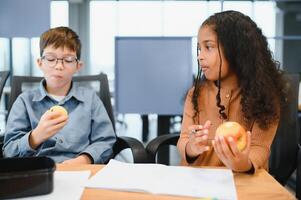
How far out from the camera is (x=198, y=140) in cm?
105

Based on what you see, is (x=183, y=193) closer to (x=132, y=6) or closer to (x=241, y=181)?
(x=241, y=181)

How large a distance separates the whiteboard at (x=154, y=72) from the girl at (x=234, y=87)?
1.16 metres

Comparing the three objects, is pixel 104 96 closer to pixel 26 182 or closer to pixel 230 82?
pixel 230 82

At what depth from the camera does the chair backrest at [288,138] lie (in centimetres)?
→ 147

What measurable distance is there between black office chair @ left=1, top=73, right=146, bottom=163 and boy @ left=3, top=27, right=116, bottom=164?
0.08 meters

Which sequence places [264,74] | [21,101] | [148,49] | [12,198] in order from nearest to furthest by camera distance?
[12,198] → [264,74] → [21,101] → [148,49]

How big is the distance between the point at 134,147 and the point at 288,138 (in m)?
0.70

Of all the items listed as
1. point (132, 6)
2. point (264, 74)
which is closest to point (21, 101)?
point (264, 74)

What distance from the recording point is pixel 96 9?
808 centimetres

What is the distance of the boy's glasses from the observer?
1.37 meters

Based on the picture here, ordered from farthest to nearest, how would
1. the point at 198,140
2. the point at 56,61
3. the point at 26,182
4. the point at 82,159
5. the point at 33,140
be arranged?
the point at 56,61
the point at 82,159
the point at 33,140
the point at 198,140
the point at 26,182

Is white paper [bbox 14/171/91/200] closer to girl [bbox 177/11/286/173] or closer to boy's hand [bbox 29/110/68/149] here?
boy's hand [bbox 29/110/68/149]

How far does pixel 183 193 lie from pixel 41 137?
544 millimetres

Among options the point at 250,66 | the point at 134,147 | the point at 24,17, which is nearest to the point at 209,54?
the point at 250,66
